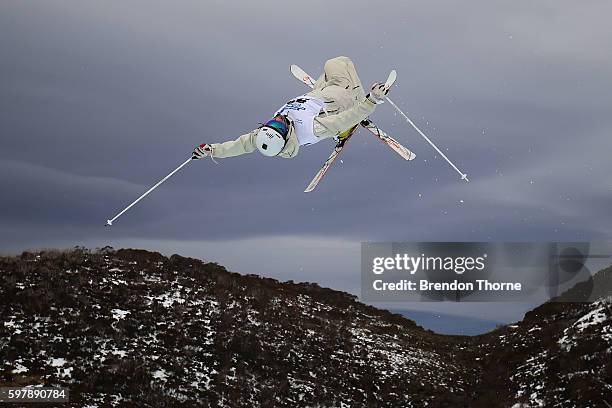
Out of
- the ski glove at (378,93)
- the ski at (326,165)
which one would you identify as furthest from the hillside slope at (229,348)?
the ski glove at (378,93)

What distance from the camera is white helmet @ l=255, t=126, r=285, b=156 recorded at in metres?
7.59

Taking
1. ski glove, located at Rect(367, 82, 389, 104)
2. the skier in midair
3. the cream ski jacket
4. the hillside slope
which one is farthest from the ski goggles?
the hillside slope

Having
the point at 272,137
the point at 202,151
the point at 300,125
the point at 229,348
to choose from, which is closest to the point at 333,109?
the point at 300,125

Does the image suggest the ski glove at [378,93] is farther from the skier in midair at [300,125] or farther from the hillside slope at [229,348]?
the hillside slope at [229,348]

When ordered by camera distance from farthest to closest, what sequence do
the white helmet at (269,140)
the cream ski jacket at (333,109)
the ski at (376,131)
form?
the ski at (376,131) → the cream ski jacket at (333,109) → the white helmet at (269,140)

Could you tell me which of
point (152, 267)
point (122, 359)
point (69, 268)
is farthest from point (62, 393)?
point (152, 267)

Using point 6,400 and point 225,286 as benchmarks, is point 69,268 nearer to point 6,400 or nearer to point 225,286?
point 225,286

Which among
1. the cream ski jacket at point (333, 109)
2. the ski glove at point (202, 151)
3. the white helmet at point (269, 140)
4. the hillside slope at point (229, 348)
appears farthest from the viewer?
the hillside slope at point (229, 348)

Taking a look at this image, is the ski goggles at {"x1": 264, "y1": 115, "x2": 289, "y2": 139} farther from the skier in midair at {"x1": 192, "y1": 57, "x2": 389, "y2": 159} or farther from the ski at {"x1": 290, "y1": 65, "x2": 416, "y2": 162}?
the ski at {"x1": 290, "y1": 65, "x2": 416, "y2": 162}

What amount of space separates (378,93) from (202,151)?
287 centimetres

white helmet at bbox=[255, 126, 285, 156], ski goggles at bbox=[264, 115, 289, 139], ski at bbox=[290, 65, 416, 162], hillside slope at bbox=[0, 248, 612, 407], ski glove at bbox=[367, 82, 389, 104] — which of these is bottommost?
hillside slope at bbox=[0, 248, 612, 407]

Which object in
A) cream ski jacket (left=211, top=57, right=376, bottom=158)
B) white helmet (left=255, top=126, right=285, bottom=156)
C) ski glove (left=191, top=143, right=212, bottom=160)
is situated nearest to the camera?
white helmet (left=255, top=126, right=285, bottom=156)

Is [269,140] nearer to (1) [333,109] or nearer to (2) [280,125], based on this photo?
(2) [280,125]

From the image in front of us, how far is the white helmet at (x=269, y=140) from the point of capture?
7590 mm
